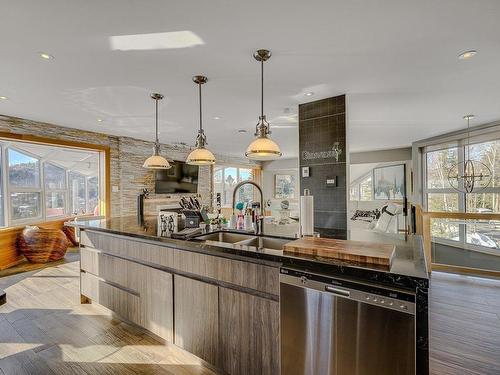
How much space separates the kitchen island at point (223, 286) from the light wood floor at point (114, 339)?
0.15m

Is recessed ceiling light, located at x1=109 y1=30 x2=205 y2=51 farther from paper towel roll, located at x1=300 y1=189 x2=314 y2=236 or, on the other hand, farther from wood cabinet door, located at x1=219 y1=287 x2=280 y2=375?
wood cabinet door, located at x1=219 y1=287 x2=280 y2=375

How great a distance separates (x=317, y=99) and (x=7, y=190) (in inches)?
211

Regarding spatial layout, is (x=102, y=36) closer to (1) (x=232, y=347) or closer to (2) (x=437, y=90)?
(1) (x=232, y=347)

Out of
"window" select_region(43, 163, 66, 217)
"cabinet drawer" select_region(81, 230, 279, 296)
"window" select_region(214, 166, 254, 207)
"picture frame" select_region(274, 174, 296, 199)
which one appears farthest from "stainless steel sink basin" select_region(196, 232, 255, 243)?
Result: "picture frame" select_region(274, 174, 296, 199)

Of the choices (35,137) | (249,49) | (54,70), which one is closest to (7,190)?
(35,137)

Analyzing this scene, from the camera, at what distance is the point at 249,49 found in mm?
2191

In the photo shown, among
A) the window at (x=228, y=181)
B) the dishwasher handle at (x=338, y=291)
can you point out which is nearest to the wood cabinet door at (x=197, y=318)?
the dishwasher handle at (x=338, y=291)

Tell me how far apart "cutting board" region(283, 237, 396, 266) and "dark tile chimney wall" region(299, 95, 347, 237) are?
6.13 feet

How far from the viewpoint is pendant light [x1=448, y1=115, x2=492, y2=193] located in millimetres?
4977

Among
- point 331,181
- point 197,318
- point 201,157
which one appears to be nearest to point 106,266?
point 197,318

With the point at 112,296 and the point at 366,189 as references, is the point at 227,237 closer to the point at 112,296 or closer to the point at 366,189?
the point at 112,296

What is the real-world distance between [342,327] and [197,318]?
1.03 metres

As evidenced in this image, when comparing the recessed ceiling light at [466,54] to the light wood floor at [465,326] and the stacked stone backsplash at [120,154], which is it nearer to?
the light wood floor at [465,326]

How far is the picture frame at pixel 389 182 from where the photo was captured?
7.50m
